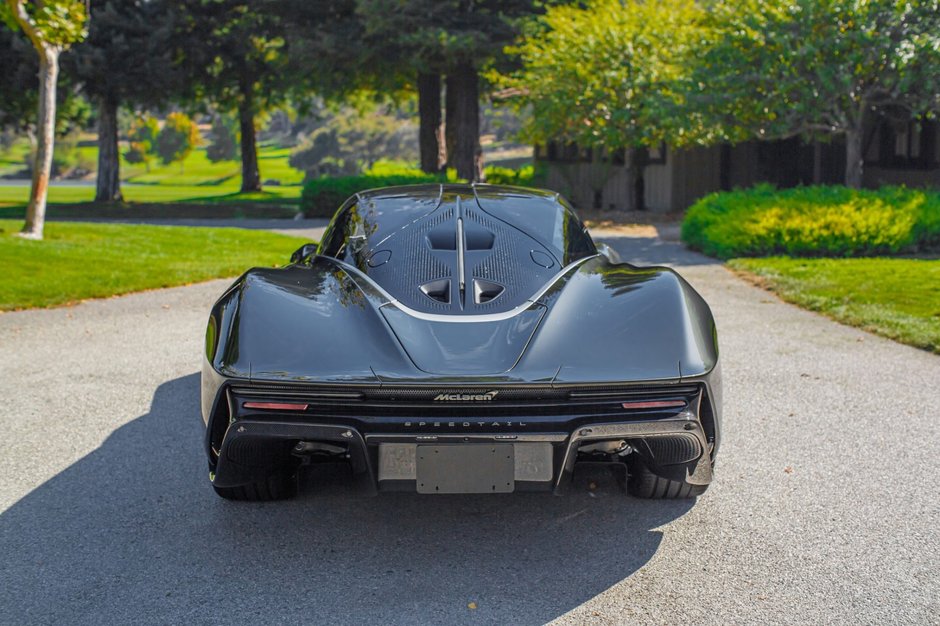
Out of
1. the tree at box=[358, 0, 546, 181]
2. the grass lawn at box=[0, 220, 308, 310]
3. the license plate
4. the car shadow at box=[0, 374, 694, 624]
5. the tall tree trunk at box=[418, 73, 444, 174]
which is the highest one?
the tree at box=[358, 0, 546, 181]

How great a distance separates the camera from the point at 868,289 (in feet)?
35.7

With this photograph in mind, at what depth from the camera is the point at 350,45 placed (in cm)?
2489

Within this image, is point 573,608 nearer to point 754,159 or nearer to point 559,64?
point 559,64

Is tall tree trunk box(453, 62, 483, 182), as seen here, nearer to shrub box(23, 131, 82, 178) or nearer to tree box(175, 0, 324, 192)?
tree box(175, 0, 324, 192)

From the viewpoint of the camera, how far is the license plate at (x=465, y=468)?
3576 mm

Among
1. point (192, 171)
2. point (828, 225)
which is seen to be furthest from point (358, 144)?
point (828, 225)

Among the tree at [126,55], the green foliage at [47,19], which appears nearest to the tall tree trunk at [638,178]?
the tree at [126,55]

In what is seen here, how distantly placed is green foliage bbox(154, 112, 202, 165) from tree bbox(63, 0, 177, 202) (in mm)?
51903

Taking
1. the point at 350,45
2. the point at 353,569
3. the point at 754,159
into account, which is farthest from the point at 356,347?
the point at 754,159

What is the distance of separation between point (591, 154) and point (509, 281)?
2422 cm

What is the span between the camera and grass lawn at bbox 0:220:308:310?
11070mm

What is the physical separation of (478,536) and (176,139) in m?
89.9

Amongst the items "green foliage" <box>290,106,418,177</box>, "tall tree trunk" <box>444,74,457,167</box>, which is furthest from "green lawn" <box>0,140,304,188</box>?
"tall tree trunk" <box>444,74,457,167</box>

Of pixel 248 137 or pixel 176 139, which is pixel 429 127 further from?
pixel 176 139
